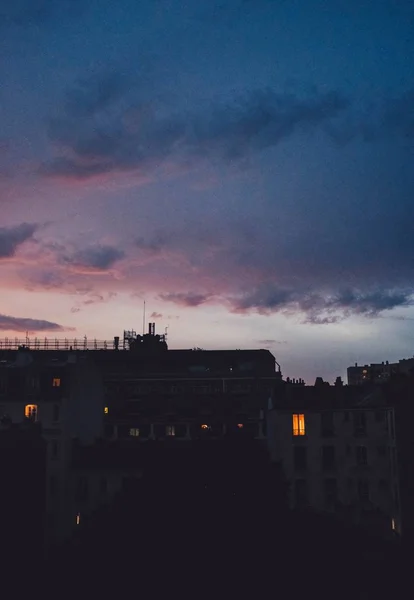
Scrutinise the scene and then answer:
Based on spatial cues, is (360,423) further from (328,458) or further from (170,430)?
(170,430)

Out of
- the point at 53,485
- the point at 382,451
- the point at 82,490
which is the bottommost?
the point at 82,490

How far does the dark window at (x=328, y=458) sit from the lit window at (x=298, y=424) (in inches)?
126

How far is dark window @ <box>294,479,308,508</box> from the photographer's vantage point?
2921 inches

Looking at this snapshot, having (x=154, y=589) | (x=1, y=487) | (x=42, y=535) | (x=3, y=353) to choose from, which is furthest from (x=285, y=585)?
(x=3, y=353)

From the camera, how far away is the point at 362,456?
245ft

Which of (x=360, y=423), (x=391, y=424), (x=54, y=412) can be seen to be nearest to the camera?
(x=391, y=424)

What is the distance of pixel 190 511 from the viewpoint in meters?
48.4

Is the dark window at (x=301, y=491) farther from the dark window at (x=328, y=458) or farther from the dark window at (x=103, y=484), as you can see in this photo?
the dark window at (x=103, y=484)

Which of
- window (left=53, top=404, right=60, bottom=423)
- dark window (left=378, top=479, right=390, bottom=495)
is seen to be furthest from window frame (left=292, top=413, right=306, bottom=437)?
window (left=53, top=404, right=60, bottom=423)

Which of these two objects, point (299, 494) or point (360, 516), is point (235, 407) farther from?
point (360, 516)

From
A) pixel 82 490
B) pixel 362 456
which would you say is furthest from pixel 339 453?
pixel 82 490

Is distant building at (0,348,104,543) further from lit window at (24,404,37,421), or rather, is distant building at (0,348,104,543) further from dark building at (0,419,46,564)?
dark building at (0,419,46,564)

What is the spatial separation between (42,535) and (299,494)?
95.3 feet

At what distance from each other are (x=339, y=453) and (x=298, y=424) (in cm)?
566
